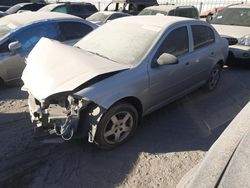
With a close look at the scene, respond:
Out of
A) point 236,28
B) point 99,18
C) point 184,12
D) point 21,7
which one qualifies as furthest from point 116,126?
point 21,7

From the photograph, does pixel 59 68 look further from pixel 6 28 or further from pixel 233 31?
pixel 233 31

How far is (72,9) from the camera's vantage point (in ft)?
44.5

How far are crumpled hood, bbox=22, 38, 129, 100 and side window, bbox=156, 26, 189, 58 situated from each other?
0.82 m

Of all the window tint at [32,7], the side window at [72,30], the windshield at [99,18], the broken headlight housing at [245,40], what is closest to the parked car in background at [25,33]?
the side window at [72,30]

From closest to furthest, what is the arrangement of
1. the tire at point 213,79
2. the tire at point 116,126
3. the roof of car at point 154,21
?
the tire at point 116,126 < the roof of car at point 154,21 < the tire at point 213,79

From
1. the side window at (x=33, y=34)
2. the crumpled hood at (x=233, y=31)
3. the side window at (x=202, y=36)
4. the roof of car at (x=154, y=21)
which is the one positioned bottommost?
the crumpled hood at (x=233, y=31)

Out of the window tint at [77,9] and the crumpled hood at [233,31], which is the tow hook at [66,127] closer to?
the crumpled hood at [233,31]

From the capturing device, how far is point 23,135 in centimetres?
445

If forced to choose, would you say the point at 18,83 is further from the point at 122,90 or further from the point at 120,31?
the point at 122,90

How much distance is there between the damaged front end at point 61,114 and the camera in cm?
366

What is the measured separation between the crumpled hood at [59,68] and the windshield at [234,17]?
5.85 m

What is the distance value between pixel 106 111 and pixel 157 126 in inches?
51.4

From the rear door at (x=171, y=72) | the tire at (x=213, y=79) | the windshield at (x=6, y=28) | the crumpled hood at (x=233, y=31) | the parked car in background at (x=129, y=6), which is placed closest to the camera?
the rear door at (x=171, y=72)

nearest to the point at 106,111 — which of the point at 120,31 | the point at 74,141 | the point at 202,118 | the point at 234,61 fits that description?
the point at 74,141
